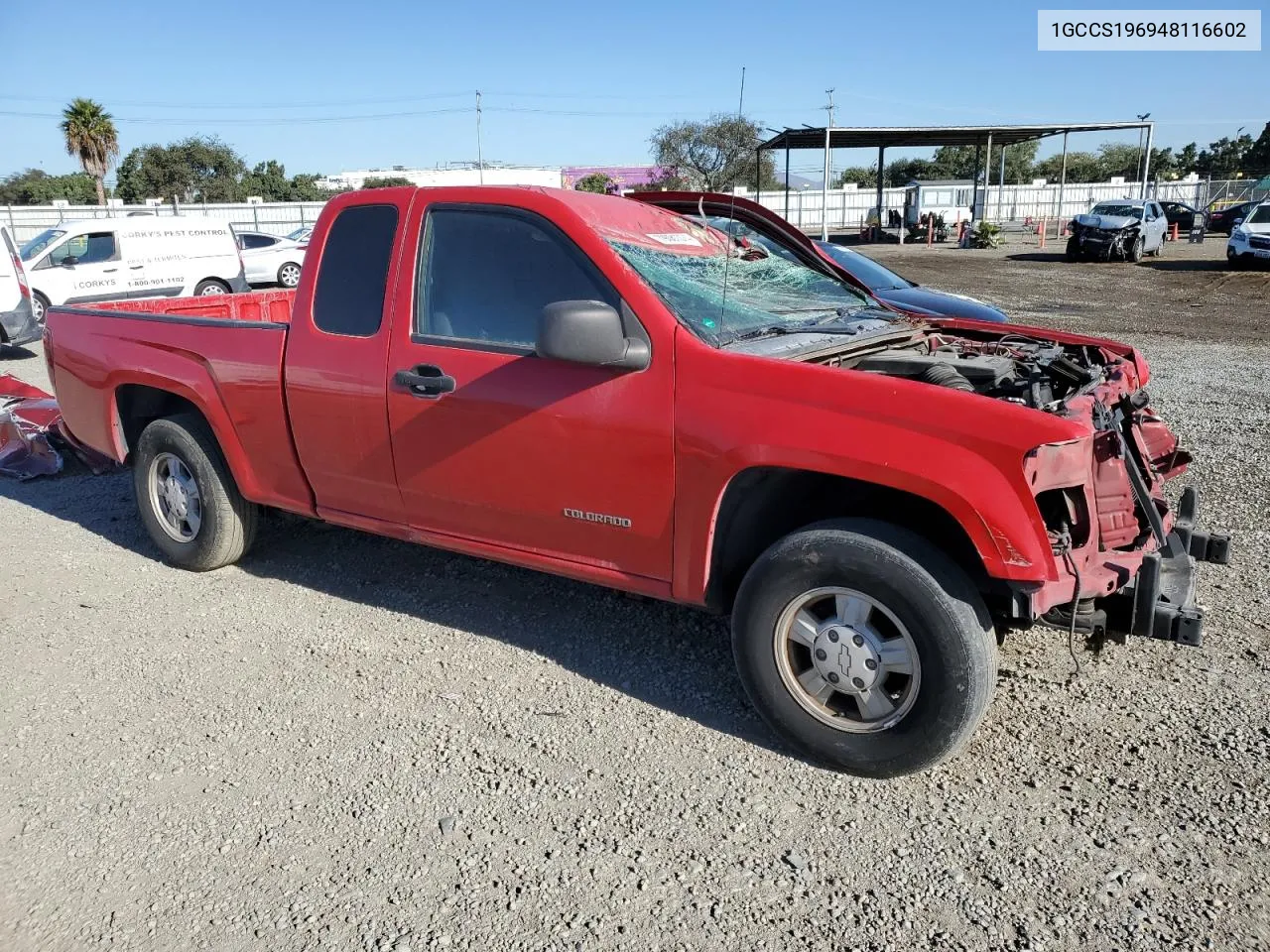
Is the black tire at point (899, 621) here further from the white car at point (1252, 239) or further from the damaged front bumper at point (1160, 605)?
the white car at point (1252, 239)

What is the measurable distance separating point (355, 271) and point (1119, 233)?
29.0m

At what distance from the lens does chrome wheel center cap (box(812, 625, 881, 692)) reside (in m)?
3.13

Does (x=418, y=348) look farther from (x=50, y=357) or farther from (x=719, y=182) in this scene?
(x=719, y=182)

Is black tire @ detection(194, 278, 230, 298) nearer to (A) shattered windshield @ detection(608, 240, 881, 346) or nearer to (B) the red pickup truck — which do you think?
(B) the red pickup truck

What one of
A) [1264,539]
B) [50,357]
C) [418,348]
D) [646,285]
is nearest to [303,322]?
[418,348]

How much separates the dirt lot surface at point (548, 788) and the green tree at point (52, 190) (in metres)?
69.8

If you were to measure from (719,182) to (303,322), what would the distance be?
49564 millimetres

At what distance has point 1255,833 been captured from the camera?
285 centimetres

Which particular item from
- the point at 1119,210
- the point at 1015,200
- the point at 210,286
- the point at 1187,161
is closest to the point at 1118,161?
the point at 1187,161

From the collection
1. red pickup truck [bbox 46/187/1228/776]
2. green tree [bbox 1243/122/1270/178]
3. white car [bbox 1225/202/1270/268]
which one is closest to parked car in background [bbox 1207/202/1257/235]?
white car [bbox 1225/202/1270/268]

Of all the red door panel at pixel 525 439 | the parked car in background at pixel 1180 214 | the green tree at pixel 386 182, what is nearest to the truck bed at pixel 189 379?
the red door panel at pixel 525 439

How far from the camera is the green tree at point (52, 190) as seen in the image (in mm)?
66562

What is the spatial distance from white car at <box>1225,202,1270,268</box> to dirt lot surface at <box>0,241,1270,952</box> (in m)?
23.3

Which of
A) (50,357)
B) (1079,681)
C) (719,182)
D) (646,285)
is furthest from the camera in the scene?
(719,182)
